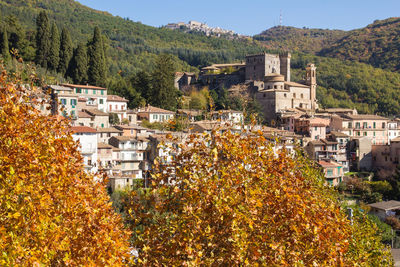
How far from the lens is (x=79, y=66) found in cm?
6003

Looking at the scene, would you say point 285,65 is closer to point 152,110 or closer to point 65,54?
point 152,110

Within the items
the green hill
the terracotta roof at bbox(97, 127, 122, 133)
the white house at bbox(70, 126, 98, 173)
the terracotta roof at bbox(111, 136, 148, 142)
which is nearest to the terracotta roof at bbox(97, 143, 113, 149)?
the white house at bbox(70, 126, 98, 173)

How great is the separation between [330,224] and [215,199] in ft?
9.51

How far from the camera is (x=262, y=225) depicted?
1002 centimetres

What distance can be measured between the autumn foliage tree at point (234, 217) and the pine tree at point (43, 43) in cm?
5418

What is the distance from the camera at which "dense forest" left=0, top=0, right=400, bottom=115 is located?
6141 cm

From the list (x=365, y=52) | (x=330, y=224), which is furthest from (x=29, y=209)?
(x=365, y=52)

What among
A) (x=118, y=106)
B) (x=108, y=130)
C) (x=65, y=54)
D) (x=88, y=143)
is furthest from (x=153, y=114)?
(x=88, y=143)

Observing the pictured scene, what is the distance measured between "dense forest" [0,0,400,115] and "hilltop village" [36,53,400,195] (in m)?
5.10

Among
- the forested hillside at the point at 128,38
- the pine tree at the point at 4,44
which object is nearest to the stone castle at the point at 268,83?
the forested hillside at the point at 128,38

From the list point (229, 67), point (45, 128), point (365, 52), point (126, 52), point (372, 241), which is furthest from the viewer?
point (365, 52)

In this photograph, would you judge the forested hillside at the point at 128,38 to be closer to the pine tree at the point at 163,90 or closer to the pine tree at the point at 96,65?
the pine tree at the point at 163,90

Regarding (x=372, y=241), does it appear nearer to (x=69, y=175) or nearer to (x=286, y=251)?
(x=286, y=251)

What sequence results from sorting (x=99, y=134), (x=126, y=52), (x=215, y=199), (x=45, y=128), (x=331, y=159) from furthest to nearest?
(x=126, y=52) < (x=331, y=159) < (x=99, y=134) < (x=45, y=128) < (x=215, y=199)
